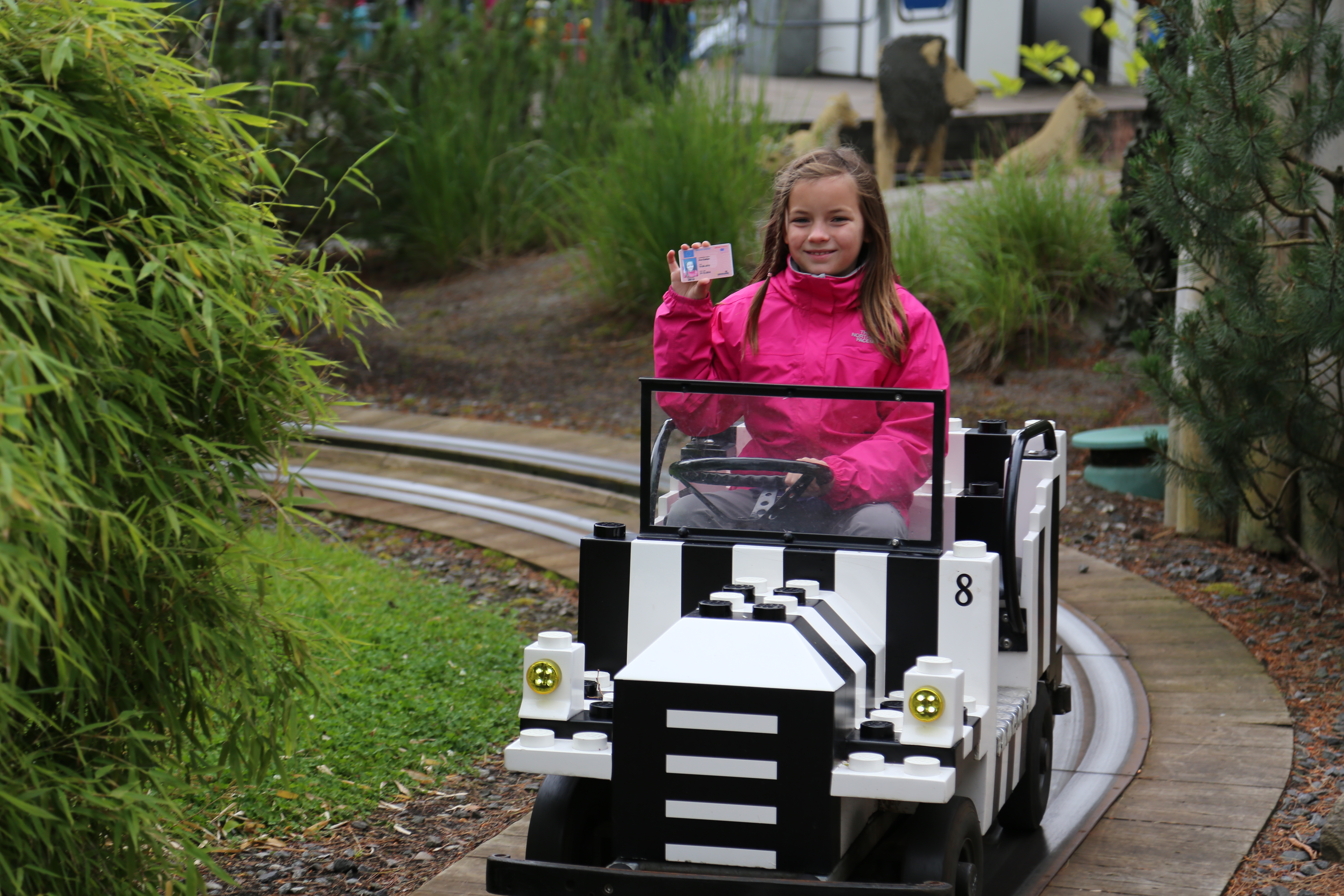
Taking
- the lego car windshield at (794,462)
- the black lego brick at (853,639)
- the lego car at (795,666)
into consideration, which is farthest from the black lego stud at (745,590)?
the lego car windshield at (794,462)

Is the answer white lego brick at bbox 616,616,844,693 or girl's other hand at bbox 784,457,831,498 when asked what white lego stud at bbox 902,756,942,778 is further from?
girl's other hand at bbox 784,457,831,498

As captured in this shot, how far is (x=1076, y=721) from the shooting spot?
4.39 meters

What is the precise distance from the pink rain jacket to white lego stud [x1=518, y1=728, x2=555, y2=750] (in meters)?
0.83

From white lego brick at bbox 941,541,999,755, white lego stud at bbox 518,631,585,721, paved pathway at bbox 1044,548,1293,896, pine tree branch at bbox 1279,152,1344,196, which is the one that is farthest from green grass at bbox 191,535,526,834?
pine tree branch at bbox 1279,152,1344,196

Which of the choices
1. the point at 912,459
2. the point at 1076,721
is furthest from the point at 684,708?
the point at 1076,721

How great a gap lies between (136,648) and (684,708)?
0.96 metres

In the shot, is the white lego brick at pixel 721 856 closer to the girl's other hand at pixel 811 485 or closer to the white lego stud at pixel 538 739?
the white lego stud at pixel 538 739

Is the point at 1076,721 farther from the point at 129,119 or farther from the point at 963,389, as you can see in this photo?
the point at 963,389

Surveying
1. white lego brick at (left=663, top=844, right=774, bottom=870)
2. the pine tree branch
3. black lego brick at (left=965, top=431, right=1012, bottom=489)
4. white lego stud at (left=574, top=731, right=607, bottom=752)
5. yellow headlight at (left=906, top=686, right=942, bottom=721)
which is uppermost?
the pine tree branch

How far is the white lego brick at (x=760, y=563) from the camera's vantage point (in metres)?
3.02

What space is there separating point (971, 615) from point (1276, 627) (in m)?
2.82

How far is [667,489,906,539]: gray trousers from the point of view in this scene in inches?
121

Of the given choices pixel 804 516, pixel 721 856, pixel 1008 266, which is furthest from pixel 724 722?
pixel 1008 266

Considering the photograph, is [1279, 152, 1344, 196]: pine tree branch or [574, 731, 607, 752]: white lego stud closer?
[574, 731, 607, 752]: white lego stud
